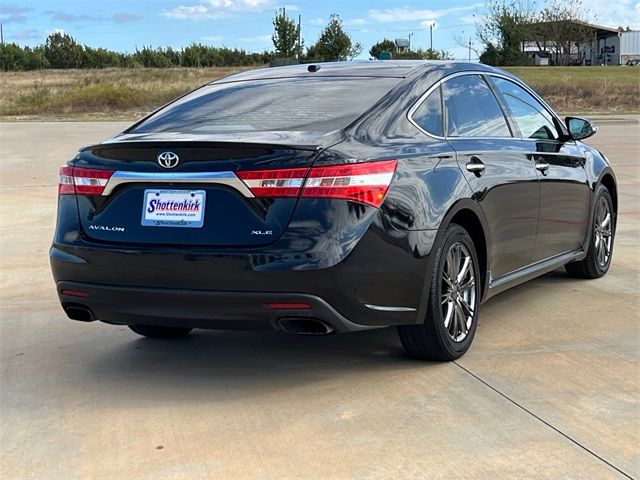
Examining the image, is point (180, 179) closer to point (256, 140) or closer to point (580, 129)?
point (256, 140)

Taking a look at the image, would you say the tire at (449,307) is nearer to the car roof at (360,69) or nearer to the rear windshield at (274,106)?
the rear windshield at (274,106)

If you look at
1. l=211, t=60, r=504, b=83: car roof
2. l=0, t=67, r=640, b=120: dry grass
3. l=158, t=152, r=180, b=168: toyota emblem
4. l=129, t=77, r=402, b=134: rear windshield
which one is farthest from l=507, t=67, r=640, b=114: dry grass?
l=158, t=152, r=180, b=168: toyota emblem

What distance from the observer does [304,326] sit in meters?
3.92

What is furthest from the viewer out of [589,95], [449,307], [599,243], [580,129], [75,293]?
[589,95]

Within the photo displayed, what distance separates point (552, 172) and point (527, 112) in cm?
45

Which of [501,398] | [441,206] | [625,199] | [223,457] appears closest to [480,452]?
[501,398]

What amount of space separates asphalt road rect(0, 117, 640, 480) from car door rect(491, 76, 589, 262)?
1.52 ft

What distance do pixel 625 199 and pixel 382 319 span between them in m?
7.61

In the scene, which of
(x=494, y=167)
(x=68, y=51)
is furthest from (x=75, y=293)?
(x=68, y=51)

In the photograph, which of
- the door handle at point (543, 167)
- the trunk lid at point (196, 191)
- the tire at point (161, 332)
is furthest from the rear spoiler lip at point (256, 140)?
the door handle at point (543, 167)

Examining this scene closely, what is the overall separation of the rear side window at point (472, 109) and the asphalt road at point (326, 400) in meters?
1.21

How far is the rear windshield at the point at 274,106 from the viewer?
425 cm

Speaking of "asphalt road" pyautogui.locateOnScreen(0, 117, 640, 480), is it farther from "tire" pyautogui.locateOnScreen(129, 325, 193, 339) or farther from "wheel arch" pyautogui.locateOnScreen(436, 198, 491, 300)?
"wheel arch" pyautogui.locateOnScreen(436, 198, 491, 300)

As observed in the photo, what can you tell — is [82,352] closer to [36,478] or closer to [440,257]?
[36,478]
